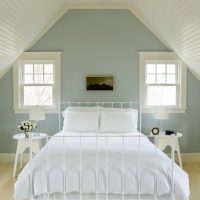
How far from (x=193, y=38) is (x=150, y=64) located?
1373mm

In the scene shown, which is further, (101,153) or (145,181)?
(101,153)

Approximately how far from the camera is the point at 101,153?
3.34m

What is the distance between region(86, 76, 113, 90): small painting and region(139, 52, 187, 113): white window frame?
1.89 feet

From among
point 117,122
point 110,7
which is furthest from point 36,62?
point 117,122

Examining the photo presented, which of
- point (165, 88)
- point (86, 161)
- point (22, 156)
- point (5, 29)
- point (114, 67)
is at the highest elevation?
point (5, 29)

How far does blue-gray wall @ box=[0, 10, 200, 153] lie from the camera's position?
5.52 m

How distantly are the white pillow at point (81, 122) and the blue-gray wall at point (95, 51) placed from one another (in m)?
0.59

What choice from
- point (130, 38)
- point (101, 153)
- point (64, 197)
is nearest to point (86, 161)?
point (101, 153)

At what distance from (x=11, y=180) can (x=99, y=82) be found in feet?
7.24

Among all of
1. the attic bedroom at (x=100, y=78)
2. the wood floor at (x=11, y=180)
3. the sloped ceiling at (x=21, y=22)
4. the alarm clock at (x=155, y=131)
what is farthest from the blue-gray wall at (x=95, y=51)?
the wood floor at (x=11, y=180)

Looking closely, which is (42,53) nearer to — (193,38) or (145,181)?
(193,38)

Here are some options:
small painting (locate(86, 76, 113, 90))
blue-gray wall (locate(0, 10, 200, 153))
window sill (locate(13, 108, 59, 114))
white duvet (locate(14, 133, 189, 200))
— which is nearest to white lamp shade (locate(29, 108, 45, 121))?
window sill (locate(13, 108, 59, 114))

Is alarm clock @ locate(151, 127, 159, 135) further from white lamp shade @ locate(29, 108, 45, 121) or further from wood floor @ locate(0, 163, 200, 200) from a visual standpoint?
white lamp shade @ locate(29, 108, 45, 121)

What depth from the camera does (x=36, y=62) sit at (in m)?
5.57
